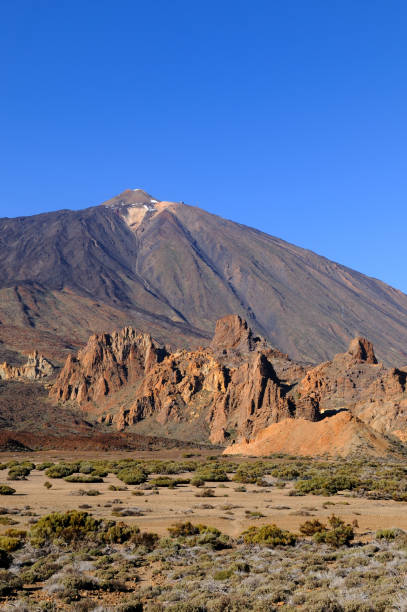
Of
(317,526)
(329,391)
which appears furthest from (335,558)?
(329,391)

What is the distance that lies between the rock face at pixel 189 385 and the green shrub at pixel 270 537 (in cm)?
4977

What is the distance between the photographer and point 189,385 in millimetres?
94688

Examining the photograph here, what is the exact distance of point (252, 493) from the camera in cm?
3312

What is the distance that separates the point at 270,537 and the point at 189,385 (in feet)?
248

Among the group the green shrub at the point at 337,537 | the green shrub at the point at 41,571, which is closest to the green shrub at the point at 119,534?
the green shrub at the point at 41,571

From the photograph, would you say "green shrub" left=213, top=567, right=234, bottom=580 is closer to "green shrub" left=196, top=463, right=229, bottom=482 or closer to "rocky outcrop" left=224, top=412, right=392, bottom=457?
"green shrub" left=196, top=463, right=229, bottom=482

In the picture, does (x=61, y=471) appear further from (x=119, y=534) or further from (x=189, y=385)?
(x=189, y=385)

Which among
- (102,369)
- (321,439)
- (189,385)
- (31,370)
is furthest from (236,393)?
(31,370)

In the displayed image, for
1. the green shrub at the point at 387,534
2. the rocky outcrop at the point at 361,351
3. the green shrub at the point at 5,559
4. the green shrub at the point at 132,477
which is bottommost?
the green shrub at the point at 132,477

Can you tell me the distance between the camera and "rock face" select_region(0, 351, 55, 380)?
132m

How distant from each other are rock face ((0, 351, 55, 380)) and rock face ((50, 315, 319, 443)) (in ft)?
54.3

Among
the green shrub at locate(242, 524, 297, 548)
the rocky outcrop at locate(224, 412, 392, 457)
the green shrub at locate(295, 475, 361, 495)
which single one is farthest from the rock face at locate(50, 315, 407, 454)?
the green shrub at locate(242, 524, 297, 548)

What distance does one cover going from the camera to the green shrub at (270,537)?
19000 millimetres

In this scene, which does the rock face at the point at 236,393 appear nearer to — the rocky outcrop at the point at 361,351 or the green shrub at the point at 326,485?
the rocky outcrop at the point at 361,351
